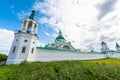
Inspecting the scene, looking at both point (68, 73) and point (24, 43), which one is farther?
point (24, 43)

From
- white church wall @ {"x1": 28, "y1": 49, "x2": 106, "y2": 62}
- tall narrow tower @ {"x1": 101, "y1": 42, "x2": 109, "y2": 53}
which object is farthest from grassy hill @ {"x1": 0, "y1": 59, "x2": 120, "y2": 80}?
tall narrow tower @ {"x1": 101, "y1": 42, "x2": 109, "y2": 53}

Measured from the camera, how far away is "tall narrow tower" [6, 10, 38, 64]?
66.4ft

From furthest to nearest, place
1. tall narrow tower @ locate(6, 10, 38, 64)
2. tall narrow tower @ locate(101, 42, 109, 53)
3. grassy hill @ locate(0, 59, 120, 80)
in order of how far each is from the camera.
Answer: tall narrow tower @ locate(101, 42, 109, 53) < tall narrow tower @ locate(6, 10, 38, 64) < grassy hill @ locate(0, 59, 120, 80)

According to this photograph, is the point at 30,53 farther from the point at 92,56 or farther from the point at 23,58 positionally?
the point at 92,56

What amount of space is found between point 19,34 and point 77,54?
1840 centimetres

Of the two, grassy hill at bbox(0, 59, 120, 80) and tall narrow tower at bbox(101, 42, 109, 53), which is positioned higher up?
tall narrow tower at bbox(101, 42, 109, 53)

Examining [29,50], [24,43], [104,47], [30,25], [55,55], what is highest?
[30,25]

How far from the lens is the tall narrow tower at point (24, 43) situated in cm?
2025

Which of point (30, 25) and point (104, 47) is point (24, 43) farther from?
point (104, 47)

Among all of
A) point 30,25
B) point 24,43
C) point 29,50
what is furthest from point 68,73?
point 30,25

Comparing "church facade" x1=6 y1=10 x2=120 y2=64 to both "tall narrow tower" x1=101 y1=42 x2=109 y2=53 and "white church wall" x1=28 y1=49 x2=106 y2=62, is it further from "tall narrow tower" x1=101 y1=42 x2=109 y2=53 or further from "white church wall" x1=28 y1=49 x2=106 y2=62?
"tall narrow tower" x1=101 y1=42 x2=109 y2=53

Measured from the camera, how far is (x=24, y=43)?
21578 mm

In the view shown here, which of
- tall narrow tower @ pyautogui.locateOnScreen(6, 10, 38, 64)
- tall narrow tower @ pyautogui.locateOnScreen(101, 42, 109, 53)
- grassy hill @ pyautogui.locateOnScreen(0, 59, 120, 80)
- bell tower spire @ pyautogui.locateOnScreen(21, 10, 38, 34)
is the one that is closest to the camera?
grassy hill @ pyautogui.locateOnScreen(0, 59, 120, 80)

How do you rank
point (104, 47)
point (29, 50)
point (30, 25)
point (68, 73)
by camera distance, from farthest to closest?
point (104, 47) < point (30, 25) < point (29, 50) < point (68, 73)
